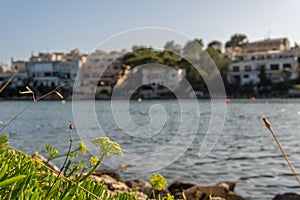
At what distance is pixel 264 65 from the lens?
230 feet

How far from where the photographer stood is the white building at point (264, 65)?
6862cm

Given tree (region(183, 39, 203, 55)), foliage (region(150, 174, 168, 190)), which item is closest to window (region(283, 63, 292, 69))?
tree (region(183, 39, 203, 55))

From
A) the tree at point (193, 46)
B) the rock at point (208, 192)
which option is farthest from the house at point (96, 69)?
the rock at point (208, 192)

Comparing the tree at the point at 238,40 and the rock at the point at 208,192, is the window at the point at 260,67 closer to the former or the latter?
the tree at the point at 238,40

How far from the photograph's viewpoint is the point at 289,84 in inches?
2712

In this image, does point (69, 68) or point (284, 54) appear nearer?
point (284, 54)

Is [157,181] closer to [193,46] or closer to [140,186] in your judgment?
[193,46]

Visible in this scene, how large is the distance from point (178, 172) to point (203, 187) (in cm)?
446

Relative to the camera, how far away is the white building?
68625mm

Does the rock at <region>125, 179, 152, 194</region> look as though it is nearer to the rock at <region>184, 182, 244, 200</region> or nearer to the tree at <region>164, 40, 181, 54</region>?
the rock at <region>184, 182, 244, 200</region>

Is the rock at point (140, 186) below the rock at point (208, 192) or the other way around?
below

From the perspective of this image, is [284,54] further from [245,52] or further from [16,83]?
[16,83]

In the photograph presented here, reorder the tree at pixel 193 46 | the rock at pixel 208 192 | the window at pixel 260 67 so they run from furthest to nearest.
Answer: the window at pixel 260 67
the rock at pixel 208 192
the tree at pixel 193 46

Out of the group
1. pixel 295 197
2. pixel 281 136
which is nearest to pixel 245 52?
pixel 281 136
